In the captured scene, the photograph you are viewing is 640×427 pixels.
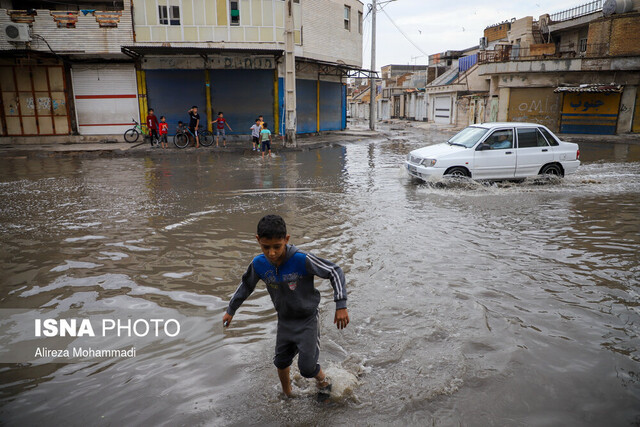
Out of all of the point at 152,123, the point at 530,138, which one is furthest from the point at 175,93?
the point at 530,138

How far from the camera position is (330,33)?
87.1ft

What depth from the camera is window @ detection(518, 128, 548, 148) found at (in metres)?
11.3

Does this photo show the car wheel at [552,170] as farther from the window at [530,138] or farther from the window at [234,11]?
the window at [234,11]

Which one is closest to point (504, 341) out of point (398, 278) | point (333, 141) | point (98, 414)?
point (398, 278)

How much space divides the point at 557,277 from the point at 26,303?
6151 millimetres

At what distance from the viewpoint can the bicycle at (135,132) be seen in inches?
891

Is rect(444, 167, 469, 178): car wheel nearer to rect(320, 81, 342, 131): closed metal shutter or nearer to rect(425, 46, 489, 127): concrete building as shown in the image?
rect(320, 81, 342, 131): closed metal shutter

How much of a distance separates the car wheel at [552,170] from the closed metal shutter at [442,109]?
32.0 metres

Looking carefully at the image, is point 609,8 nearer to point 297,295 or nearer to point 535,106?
point 535,106

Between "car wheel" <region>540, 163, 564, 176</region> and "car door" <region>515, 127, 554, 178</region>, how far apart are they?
0.14m

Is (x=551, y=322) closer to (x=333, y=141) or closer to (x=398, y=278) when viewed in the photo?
(x=398, y=278)

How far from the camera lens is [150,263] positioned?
6.09m

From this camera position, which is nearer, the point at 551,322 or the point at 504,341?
the point at 504,341

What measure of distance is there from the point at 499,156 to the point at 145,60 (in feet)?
61.2
